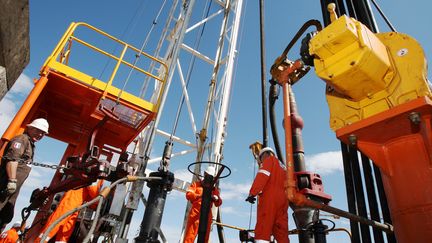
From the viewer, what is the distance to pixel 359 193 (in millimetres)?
2084

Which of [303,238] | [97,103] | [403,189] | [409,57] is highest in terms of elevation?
[97,103]

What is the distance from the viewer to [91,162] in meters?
3.43

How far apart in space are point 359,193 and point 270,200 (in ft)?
5.02

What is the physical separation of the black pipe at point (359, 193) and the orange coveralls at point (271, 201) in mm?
1385

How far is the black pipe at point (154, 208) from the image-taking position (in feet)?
7.84

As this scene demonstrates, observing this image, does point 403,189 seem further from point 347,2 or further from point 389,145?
point 347,2

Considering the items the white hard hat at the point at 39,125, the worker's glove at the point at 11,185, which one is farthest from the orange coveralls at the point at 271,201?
the white hard hat at the point at 39,125

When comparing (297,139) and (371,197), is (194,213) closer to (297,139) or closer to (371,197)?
(297,139)

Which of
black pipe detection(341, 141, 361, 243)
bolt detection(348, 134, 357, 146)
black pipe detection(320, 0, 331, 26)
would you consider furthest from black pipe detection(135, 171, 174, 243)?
black pipe detection(320, 0, 331, 26)

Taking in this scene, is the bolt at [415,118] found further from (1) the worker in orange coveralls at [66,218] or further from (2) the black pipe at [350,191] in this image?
(1) the worker in orange coveralls at [66,218]

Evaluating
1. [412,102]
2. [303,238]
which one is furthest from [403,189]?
[303,238]

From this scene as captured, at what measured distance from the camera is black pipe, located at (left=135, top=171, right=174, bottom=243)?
7.84 ft

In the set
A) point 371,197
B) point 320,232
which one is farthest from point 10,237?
point 371,197

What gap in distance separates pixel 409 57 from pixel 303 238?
1.64 meters
